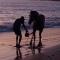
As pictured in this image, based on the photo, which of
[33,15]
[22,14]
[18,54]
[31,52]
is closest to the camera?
[18,54]

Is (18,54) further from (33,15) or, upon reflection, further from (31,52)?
(33,15)

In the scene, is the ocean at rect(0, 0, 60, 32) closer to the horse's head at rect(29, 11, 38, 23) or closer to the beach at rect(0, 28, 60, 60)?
the beach at rect(0, 28, 60, 60)

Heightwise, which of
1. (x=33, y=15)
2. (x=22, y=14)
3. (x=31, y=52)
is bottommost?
(x=22, y=14)

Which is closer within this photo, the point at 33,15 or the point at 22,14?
the point at 33,15

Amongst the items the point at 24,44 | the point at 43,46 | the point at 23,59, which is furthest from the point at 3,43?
the point at 23,59

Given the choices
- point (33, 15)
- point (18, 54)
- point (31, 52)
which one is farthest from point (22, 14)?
point (18, 54)

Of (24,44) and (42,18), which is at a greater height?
(42,18)

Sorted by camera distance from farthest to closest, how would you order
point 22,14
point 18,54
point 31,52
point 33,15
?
point 22,14
point 33,15
point 31,52
point 18,54

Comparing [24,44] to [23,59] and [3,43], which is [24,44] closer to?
[3,43]

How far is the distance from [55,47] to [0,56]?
3.31 metres

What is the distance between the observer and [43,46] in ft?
45.5

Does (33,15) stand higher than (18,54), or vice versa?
(33,15)

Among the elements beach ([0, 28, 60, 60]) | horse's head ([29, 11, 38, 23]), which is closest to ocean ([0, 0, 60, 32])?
beach ([0, 28, 60, 60])

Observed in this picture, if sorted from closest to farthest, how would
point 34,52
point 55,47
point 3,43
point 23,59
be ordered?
point 23,59 → point 34,52 → point 55,47 → point 3,43
